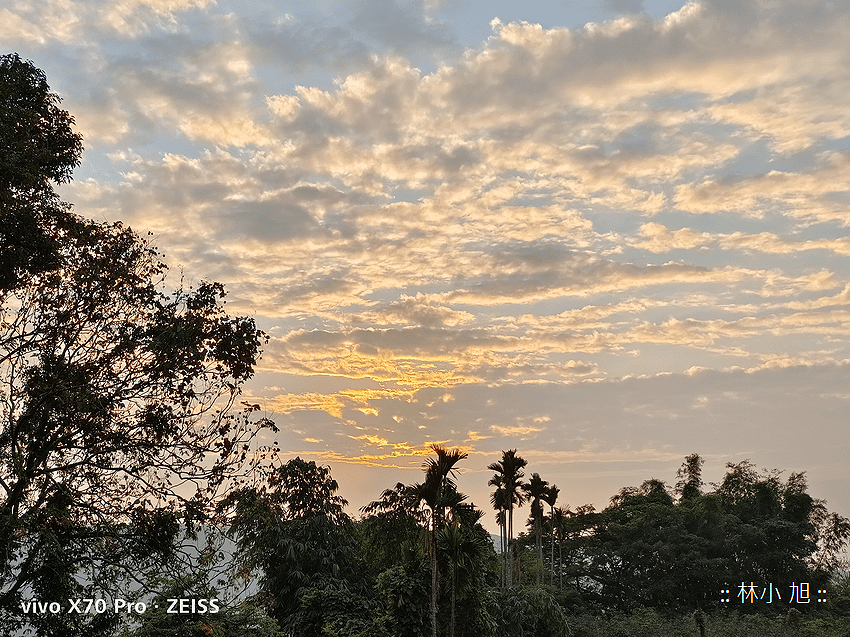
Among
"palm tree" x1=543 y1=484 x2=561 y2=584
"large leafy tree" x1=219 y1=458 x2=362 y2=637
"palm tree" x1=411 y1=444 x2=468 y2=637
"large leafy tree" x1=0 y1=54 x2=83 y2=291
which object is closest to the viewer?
"large leafy tree" x1=0 y1=54 x2=83 y2=291

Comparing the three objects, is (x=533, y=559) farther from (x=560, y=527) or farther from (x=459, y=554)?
(x=459, y=554)

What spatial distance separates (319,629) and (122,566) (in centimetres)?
2097

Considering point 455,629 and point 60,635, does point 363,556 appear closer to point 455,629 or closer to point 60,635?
point 455,629

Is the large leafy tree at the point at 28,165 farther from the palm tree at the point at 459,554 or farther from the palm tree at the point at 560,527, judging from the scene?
the palm tree at the point at 560,527

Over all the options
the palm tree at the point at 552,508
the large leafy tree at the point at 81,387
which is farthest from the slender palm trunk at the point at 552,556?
the large leafy tree at the point at 81,387

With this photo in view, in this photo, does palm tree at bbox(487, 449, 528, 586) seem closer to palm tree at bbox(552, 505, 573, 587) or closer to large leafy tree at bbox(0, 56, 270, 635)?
palm tree at bbox(552, 505, 573, 587)

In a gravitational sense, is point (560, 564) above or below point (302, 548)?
below

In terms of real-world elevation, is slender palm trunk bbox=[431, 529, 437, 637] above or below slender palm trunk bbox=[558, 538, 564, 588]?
above

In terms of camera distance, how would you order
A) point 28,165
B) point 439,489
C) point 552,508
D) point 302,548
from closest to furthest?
point 28,165
point 439,489
point 302,548
point 552,508

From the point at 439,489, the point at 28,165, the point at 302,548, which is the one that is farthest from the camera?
the point at 302,548

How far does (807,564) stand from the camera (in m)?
62.6

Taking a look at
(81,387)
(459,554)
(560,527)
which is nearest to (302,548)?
(459,554)

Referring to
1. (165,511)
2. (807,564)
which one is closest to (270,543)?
(165,511)

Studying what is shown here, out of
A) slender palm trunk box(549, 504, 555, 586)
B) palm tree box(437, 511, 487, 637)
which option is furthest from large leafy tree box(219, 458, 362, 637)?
slender palm trunk box(549, 504, 555, 586)
